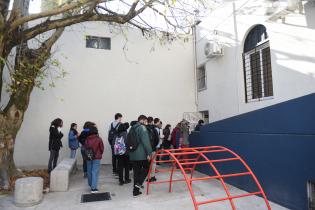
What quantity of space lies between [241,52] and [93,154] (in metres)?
5.53

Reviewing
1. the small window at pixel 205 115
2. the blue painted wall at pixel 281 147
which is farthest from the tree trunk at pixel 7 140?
the small window at pixel 205 115

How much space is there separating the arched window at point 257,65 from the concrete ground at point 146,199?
2.94 meters

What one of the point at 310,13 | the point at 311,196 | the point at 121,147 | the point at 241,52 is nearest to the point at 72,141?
the point at 121,147

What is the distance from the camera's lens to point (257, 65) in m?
8.21

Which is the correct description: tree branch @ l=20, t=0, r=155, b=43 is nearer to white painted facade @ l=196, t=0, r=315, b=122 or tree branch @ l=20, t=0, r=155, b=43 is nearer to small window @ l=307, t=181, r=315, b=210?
white painted facade @ l=196, t=0, r=315, b=122

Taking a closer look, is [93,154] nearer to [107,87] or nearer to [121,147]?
[121,147]

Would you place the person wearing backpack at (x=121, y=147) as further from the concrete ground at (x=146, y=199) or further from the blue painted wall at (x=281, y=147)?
the blue painted wall at (x=281, y=147)

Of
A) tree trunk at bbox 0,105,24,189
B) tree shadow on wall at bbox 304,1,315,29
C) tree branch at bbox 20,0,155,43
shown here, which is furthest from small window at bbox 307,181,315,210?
tree trunk at bbox 0,105,24,189

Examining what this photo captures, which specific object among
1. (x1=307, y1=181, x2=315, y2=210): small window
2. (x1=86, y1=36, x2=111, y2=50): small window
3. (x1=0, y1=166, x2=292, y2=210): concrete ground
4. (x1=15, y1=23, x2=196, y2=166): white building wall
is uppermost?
(x1=86, y1=36, x2=111, y2=50): small window

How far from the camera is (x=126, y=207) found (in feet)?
17.4

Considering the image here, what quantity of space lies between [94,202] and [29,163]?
226 inches

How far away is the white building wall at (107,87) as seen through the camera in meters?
10.4

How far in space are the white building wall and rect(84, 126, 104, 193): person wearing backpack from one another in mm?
4492

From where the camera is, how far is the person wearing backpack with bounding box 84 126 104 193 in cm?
631
